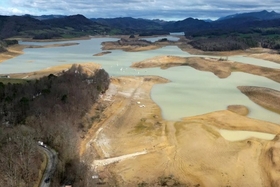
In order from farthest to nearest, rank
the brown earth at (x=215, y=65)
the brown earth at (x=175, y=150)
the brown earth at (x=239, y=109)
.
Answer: the brown earth at (x=215, y=65), the brown earth at (x=239, y=109), the brown earth at (x=175, y=150)

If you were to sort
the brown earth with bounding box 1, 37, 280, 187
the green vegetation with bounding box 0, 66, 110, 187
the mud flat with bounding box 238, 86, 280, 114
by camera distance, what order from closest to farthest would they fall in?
the green vegetation with bounding box 0, 66, 110, 187 < the brown earth with bounding box 1, 37, 280, 187 < the mud flat with bounding box 238, 86, 280, 114

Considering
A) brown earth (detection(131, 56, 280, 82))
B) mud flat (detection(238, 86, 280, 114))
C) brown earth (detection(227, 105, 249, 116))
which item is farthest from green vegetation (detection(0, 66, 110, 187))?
brown earth (detection(131, 56, 280, 82))

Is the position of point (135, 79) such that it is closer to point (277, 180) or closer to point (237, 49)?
point (277, 180)

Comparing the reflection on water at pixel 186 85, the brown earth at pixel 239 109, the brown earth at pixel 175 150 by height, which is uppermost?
the reflection on water at pixel 186 85

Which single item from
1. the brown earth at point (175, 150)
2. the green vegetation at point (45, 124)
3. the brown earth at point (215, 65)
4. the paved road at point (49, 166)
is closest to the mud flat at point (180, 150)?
the brown earth at point (175, 150)

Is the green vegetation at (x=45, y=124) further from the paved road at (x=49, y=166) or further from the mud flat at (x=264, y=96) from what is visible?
the mud flat at (x=264, y=96)

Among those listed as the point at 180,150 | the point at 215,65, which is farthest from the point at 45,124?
the point at 215,65

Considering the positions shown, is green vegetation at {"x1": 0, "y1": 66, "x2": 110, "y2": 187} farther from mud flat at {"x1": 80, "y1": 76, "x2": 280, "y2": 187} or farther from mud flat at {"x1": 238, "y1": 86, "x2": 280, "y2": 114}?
mud flat at {"x1": 238, "y1": 86, "x2": 280, "y2": 114}
